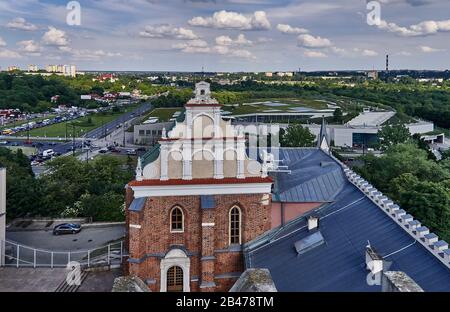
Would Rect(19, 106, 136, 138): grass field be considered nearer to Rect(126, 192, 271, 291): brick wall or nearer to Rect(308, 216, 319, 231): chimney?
Rect(126, 192, 271, 291): brick wall

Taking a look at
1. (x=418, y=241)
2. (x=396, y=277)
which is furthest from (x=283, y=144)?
(x=396, y=277)

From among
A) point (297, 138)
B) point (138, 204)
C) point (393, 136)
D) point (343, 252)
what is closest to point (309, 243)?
point (343, 252)

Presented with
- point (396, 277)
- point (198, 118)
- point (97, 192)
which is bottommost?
point (97, 192)

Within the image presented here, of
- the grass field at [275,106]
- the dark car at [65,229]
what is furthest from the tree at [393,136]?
the grass field at [275,106]

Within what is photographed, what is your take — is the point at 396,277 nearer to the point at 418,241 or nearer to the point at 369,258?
the point at 369,258

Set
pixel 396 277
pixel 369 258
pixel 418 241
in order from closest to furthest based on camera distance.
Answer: pixel 396 277 → pixel 369 258 → pixel 418 241

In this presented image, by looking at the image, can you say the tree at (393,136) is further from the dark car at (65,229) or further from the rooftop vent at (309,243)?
the rooftop vent at (309,243)

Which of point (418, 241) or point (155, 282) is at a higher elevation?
point (418, 241)

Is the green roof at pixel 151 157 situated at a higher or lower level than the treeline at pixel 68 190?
higher
